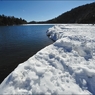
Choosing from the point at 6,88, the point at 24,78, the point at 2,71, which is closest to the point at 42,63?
the point at 24,78

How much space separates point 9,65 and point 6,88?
3.85 meters

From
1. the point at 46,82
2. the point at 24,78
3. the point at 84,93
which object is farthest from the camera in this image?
the point at 24,78

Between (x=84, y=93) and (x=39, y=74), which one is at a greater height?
(x=39, y=74)

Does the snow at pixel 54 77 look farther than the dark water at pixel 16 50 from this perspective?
No

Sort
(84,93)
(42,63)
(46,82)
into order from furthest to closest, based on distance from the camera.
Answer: (42,63) < (46,82) < (84,93)

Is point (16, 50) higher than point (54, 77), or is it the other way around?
point (54, 77)

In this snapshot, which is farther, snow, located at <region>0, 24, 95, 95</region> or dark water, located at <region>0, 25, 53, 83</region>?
dark water, located at <region>0, 25, 53, 83</region>

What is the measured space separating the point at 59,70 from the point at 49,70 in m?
0.45

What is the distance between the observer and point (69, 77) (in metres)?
3.41

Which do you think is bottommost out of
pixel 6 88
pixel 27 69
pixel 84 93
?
pixel 84 93

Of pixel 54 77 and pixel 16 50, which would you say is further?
pixel 16 50

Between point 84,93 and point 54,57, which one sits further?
point 54,57

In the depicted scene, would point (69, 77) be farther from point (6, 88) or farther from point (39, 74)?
point (6, 88)

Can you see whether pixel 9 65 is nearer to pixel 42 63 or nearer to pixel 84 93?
pixel 42 63
